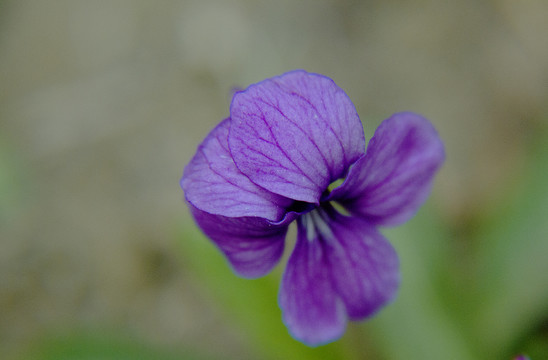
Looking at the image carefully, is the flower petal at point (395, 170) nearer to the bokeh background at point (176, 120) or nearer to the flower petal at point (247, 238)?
the flower petal at point (247, 238)

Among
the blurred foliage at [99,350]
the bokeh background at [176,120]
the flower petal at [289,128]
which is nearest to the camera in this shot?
the flower petal at [289,128]

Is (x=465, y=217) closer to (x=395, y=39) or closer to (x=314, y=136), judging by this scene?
(x=395, y=39)

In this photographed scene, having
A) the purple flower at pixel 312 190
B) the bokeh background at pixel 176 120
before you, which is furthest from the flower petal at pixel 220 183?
the bokeh background at pixel 176 120

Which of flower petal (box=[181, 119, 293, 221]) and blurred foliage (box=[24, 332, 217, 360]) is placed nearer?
flower petal (box=[181, 119, 293, 221])

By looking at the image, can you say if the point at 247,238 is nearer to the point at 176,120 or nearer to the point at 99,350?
the point at 99,350

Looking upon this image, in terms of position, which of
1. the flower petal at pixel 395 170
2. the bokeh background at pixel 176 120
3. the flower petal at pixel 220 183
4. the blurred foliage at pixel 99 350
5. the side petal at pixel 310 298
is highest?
the bokeh background at pixel 176 120

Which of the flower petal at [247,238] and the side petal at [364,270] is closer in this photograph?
the flower petal at [247,238]

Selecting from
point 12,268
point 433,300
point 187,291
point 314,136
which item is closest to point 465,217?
point 433,300

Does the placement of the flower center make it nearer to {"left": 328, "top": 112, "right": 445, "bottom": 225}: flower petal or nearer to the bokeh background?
{"left": 328, "top": 112, "right": 445, "bottom": 225}: flower petal

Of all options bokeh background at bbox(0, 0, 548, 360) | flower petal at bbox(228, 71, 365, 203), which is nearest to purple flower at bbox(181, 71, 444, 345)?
flower petal at bbox(228, 71, 365, 203)
